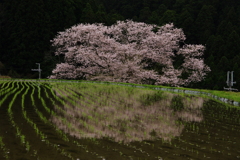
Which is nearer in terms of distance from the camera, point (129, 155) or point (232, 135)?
point (129, 155)

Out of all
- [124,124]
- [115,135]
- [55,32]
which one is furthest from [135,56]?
[55,32]

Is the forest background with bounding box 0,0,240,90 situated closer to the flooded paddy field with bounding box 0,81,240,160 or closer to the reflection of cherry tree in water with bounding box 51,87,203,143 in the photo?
the reflection of cherry tree in water with bounding box 51,87,203,143

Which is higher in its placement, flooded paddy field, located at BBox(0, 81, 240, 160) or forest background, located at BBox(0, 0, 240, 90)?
forest background, located at BBox(0, 0, 240, 90)

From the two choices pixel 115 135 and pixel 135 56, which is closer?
pixel 115 135

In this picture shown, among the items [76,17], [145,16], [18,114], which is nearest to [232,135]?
[18,114]

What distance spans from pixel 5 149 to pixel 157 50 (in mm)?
33431

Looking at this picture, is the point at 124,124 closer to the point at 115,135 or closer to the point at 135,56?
the point at 115,135

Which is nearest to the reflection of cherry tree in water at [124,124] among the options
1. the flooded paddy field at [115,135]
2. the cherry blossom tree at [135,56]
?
the flooded paddy field at [115,135]

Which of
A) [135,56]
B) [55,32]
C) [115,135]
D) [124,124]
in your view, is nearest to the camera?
[115,135]

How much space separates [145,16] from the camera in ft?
309

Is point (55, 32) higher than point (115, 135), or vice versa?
point (55, 32)

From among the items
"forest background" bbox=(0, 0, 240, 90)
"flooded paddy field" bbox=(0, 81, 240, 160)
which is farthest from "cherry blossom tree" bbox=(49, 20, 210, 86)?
"flooded paddy field" bbox=(0, 81, 240, 160)

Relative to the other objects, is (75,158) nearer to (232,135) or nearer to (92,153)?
(92,153)

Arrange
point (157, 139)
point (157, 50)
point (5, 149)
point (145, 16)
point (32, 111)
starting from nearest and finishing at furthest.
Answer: point (5, 149) → point (157, 139) → point (32, 111) → point (157, 50) → point (145, 16)
